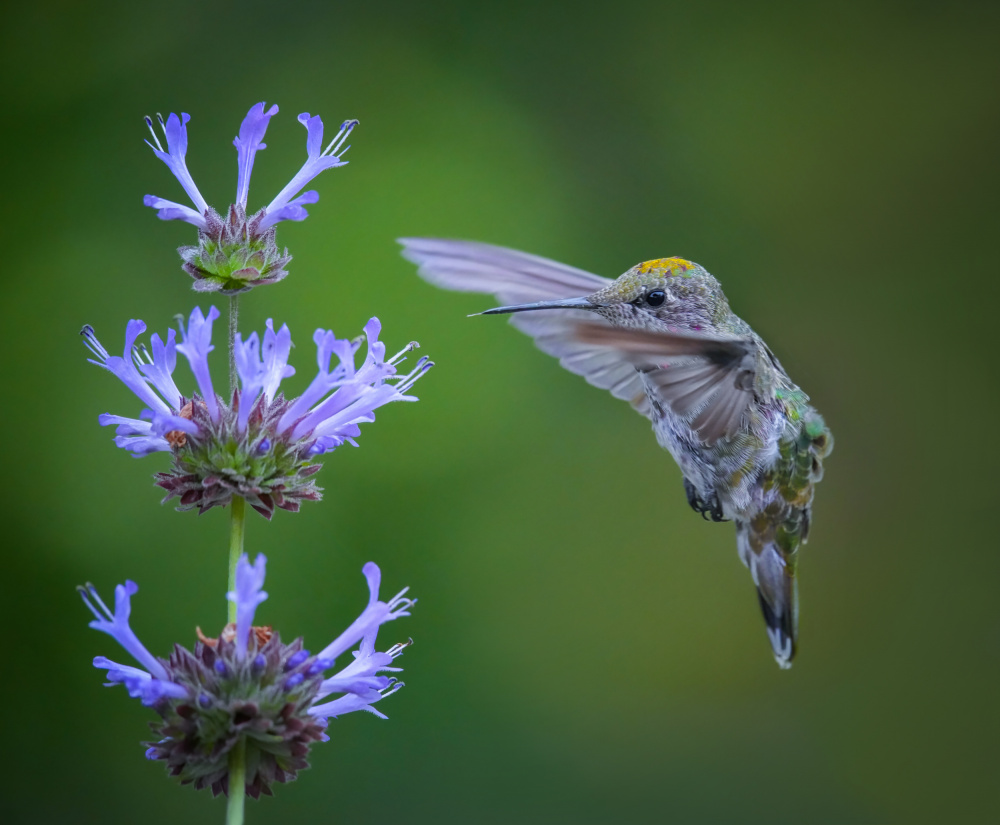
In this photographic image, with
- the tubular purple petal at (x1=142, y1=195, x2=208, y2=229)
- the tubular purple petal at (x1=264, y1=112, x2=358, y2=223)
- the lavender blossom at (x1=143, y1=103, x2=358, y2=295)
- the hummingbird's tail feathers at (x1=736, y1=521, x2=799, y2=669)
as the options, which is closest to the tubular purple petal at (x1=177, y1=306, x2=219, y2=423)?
the lavender blossom at (x1=143, y1=103, x2=358, y2=295)

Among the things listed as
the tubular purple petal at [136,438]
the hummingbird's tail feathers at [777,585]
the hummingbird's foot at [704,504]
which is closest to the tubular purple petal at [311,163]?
the tubular purple petal at [136,438]

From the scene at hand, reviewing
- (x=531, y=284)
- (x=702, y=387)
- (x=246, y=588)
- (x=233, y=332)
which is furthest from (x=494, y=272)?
(x=246, y=588)

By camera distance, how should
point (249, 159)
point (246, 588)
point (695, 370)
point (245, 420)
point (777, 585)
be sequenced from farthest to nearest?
point (777, 585), point (695, 370), point (249, 159), point (245, 420), point (246, 588)

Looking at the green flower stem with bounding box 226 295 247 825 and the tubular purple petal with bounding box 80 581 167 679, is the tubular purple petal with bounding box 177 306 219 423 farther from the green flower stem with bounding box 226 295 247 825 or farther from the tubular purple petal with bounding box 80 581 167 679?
the tubular purple petal with bounding box 80 581 167 679

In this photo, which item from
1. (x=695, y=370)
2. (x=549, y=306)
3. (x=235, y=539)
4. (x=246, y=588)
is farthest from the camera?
(x=549, y=306)

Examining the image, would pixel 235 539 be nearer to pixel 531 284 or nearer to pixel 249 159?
pixel 249 159

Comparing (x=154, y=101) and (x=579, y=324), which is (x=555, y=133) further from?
(x=579, y=324)

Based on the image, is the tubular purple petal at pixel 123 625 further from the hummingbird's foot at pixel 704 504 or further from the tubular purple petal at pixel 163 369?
the hummingbird's foot at pixel 704 504
